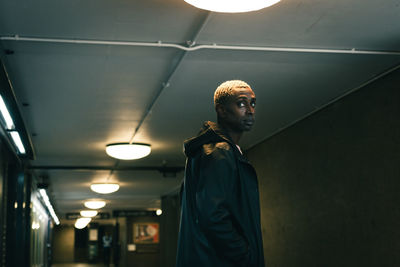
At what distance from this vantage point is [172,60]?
446 centimetres

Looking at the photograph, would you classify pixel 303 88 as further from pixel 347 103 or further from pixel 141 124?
pixel 141 124

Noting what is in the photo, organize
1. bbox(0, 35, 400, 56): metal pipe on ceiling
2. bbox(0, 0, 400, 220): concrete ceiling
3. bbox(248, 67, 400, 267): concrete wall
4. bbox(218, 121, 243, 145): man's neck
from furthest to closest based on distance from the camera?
bbox(248, 67, 400, 267): concrete wall → bbox(0, 35, 400, 56): metal pipe on ceiling → bbox(0, 0, 400, 220): concrete ceiling → bbox(218, 121, 243, 145): man's neck

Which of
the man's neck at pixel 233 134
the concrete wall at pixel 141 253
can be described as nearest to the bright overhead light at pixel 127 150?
the man's neck at pixel 233 134

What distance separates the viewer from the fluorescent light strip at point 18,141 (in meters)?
6.36

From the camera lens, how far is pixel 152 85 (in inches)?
203

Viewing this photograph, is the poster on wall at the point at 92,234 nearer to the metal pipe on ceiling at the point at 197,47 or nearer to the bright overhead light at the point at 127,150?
the bright overhead light at the point at 127,150

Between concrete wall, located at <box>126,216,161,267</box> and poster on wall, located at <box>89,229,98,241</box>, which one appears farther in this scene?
poster on wall, located at <box>89,229,98,241</box>

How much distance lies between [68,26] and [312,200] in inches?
149

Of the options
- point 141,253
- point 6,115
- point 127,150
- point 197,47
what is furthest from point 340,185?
point 141,253

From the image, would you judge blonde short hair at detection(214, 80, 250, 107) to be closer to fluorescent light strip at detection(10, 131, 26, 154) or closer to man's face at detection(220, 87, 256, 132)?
man's face at detection(220, 87, 256, 132)

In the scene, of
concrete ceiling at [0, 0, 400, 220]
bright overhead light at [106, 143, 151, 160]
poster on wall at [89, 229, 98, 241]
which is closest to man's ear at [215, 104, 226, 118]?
concrete ceiling at [0, 0, 400, 220]

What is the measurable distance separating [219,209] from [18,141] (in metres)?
5.42

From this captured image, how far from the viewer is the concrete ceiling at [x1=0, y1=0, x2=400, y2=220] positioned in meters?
3.55

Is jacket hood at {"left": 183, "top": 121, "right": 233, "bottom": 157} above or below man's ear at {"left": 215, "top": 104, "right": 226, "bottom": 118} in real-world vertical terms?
below
